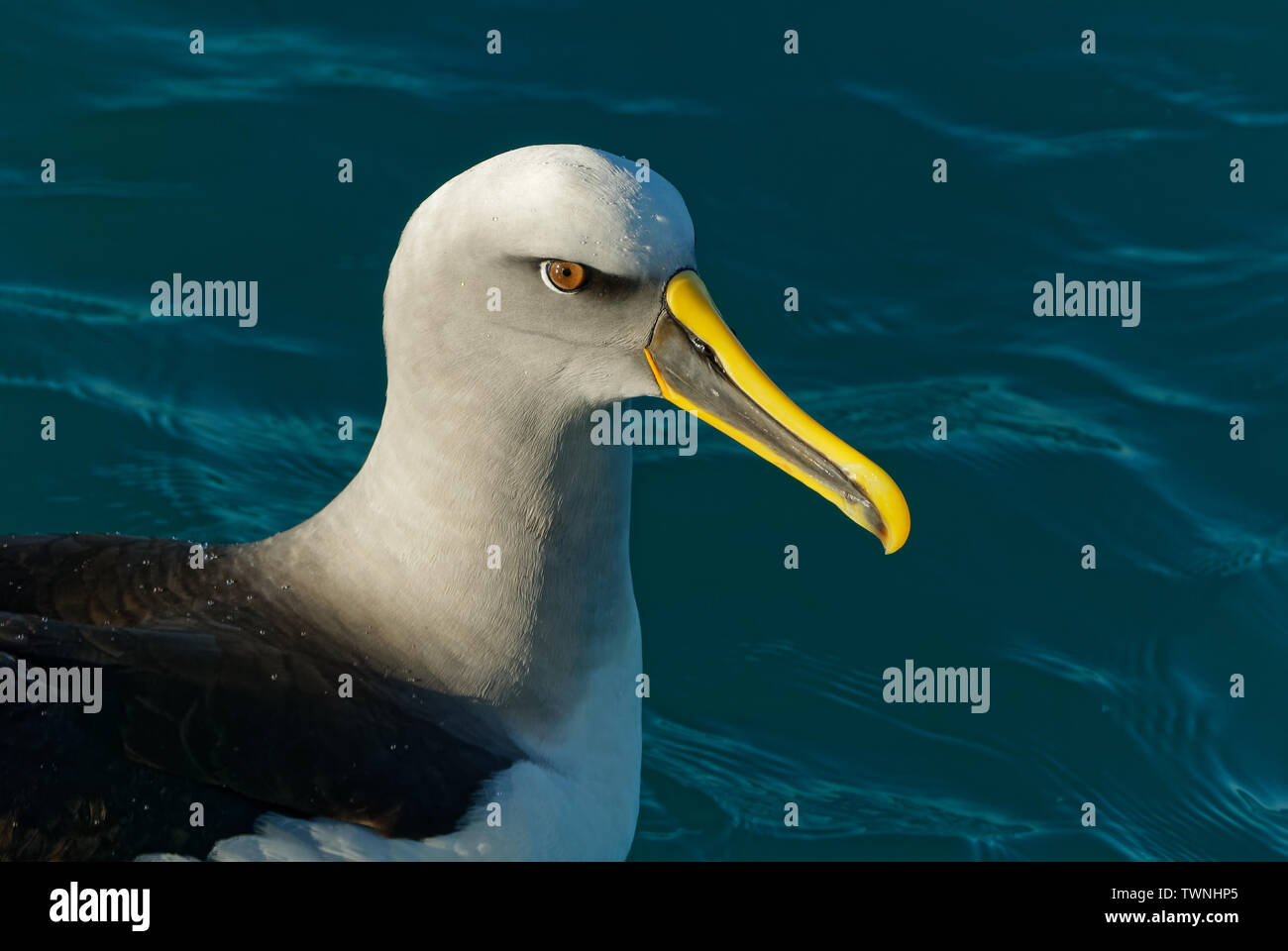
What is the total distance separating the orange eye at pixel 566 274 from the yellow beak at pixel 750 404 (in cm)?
26

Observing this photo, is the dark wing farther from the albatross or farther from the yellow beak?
the yellow beak

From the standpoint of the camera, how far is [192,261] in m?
9.14

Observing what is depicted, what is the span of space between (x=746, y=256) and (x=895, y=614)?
2.59m

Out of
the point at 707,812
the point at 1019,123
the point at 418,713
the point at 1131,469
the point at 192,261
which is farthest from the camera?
the point at 1019,123

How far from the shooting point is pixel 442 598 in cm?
538

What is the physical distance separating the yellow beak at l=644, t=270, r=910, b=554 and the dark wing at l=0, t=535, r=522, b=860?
120 centimetres

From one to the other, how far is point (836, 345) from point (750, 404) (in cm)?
410

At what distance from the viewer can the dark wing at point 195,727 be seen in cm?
461

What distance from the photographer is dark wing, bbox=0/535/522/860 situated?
4.61 metres

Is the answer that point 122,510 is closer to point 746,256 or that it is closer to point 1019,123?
point 746,256

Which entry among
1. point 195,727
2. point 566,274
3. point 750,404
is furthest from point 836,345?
point 195,727

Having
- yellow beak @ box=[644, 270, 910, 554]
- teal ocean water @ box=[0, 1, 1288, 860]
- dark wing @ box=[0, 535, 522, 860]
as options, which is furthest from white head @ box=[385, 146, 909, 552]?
teal ocean water @ box=[0, 1, 1288, 860]

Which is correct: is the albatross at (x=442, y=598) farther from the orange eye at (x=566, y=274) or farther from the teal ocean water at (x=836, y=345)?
the teal ocean water at (x=836, y=345)

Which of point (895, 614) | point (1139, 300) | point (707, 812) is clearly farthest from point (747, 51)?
point (707, 812)
